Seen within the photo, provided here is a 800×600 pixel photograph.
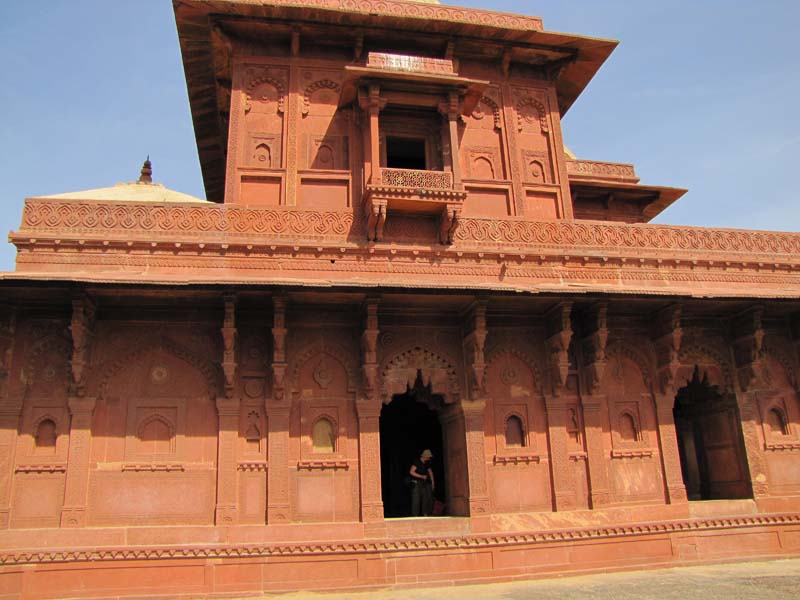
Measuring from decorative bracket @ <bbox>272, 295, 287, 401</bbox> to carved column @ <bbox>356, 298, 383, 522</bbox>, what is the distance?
1164 millimetres

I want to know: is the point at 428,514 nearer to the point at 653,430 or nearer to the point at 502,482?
the point at 502,482

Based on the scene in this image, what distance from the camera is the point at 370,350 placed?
9.88 m

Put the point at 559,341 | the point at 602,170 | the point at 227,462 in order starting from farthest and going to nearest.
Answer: the point at 602,170 < the point at 559,341 < the point at 227,462

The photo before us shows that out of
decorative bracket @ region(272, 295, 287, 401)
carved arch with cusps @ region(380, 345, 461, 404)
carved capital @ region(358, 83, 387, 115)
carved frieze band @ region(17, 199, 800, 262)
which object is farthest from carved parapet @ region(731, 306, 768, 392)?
decorative bracket @ region(272, 295, 287, 401)

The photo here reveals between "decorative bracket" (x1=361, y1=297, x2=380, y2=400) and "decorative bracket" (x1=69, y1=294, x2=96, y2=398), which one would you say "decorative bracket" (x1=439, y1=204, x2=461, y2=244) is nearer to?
"decorative bracket" (x1=361, y1=297, x2=380, y2=400)

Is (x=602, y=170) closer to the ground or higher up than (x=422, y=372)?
higher up

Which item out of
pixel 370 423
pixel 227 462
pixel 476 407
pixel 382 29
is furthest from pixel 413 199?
pixel 227 462

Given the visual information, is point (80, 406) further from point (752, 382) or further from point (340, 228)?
point (752, 382)

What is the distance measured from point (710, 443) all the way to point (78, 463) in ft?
34.4

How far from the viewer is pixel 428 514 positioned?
438 inches

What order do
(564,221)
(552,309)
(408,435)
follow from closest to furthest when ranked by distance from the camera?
1. (552,309)
2. (564,221)
3. (408,435)

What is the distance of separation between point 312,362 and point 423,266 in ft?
7.55

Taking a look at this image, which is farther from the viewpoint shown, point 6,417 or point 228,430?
point 228,430

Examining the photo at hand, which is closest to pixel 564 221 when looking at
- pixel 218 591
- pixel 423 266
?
pixel 423 266
